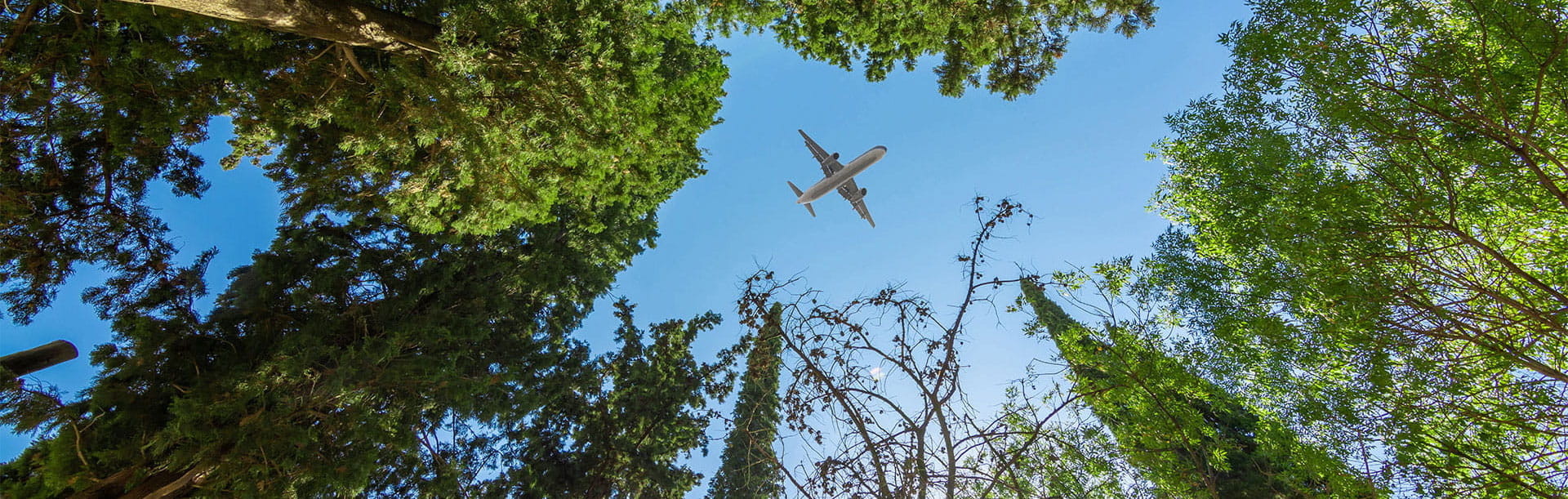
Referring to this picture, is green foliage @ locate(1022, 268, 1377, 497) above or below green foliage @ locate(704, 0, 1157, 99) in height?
below

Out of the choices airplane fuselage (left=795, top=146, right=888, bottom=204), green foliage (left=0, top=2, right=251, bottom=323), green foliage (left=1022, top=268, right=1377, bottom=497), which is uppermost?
airplane fuselage (left=795, top=146, right=888, bottom=204)

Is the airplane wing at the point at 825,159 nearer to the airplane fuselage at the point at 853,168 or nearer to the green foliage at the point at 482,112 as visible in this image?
the airplane fuselage at the point at 853,168

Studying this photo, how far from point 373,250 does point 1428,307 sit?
42.4ft

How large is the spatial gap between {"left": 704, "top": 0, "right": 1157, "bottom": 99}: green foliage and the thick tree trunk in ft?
15.6

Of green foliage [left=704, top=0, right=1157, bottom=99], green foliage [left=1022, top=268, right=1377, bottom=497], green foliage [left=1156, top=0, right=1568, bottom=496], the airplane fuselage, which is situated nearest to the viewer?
green foliage [left=1156, top=0, right=1568, bottom=496]

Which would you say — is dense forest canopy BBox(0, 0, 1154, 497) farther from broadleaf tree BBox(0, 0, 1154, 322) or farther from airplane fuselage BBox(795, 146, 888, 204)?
airplane fuselage BBox(795, 146, 888, 204)

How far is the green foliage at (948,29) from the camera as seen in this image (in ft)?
31.9

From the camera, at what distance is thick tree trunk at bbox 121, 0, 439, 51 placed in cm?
470

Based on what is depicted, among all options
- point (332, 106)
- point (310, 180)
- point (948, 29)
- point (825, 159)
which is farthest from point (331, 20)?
point (825, 159)

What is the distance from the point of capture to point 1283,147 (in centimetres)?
812

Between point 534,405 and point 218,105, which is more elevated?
point 218,105

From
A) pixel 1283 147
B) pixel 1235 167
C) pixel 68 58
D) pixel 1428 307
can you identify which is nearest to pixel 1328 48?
pixel 1428 307

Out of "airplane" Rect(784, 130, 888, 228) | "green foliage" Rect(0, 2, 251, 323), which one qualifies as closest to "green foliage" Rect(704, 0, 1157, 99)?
"green foliage" Rect(0, 2, 251, 323)

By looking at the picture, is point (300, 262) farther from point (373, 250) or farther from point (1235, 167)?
point (1235, 167)
